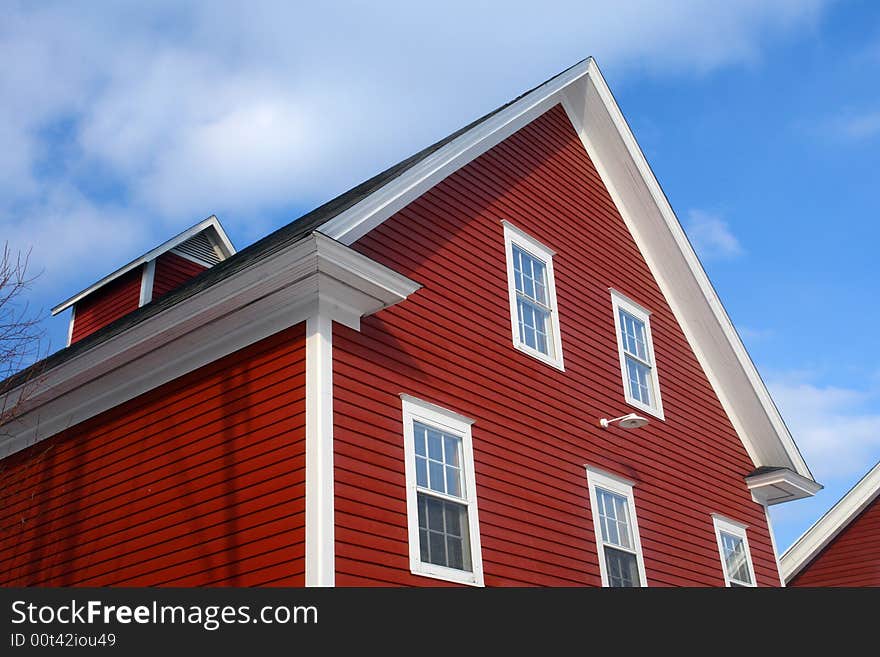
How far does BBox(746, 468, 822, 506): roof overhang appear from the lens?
1644 cm

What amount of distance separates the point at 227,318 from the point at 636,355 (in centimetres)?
703

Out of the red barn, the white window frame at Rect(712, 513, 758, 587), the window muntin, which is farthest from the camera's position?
the white window frame at Rect(712, 513, 758, 587)

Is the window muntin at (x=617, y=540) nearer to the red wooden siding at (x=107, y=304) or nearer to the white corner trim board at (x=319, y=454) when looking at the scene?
the white corner trim board at (x=319, y=454)

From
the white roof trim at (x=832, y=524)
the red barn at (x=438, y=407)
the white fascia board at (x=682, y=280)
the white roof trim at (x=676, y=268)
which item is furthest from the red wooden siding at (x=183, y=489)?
the white roof trim at (x=832, y=524)

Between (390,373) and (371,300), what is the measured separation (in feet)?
2.71

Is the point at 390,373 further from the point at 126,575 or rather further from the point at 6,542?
the point at 6,542

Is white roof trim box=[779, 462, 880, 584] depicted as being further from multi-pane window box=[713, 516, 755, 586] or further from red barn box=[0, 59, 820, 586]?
multi-pane window box=[713, 516, 755, 586]

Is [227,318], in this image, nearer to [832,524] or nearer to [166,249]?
[166,249]

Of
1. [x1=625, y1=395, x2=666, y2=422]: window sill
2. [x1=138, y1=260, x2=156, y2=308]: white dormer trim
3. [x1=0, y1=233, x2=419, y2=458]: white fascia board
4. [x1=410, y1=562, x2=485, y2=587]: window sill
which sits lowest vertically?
[x1=410, y1=562, x2=485, y2=587]: window sill

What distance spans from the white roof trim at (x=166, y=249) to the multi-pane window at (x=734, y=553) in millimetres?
10455

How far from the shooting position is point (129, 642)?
24.9 feet

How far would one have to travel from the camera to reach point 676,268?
55.2ft

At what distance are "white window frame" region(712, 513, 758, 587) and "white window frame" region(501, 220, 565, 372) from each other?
13.4 feet

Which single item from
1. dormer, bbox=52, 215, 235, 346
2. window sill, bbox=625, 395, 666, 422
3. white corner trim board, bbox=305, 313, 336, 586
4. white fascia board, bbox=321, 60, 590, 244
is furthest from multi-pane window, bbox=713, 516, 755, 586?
dormer, bbox=52, 215, 235, 346
